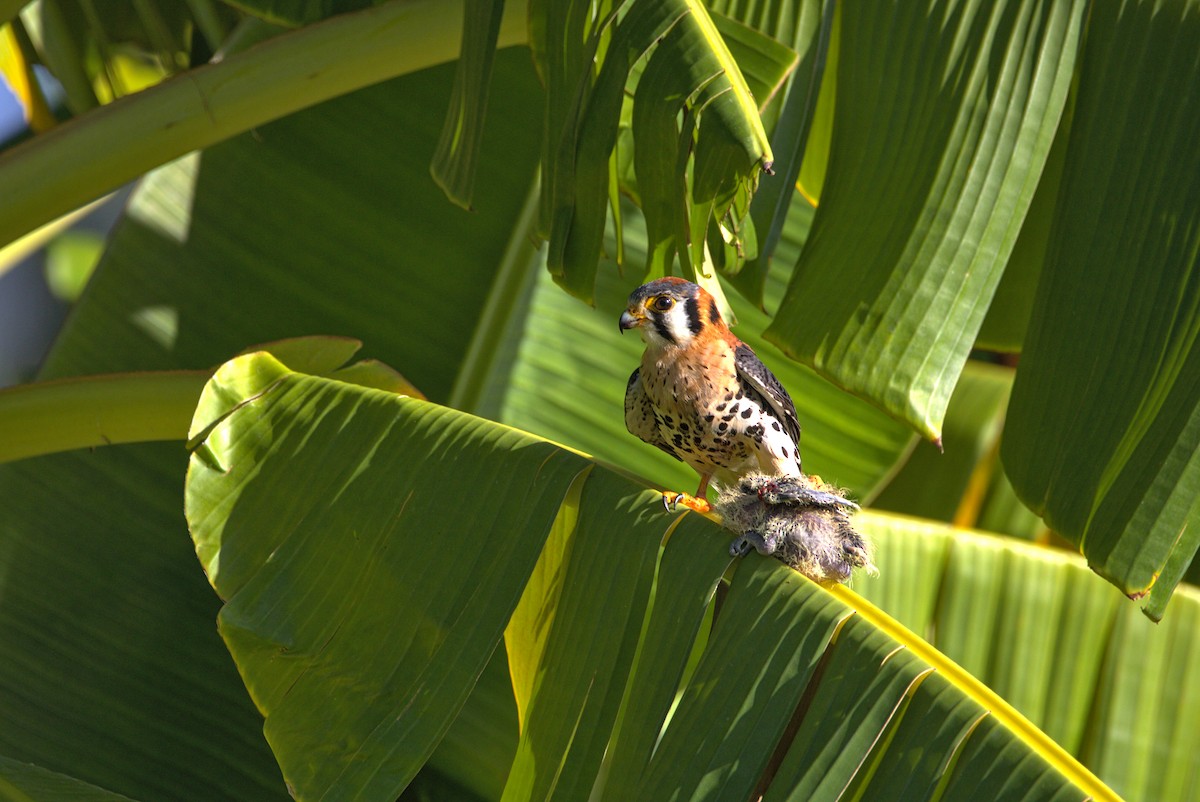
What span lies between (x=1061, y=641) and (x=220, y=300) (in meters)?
2.11

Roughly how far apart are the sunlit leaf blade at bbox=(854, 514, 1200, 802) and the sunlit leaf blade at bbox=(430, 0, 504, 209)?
1.29 metres

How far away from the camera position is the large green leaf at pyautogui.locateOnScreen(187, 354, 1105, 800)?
1.41m

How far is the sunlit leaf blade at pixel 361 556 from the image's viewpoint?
158 cm

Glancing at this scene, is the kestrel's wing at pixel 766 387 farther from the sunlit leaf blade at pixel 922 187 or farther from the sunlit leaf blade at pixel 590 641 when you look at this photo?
the sunlit leaf blade at pixel 590 641

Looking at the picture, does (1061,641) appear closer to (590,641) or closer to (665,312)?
(665,312)

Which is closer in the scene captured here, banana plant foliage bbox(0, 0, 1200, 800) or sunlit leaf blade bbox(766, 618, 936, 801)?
sunlit leaf blade bbox(766, 618, 936, 801)

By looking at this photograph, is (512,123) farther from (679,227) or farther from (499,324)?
(679,227)

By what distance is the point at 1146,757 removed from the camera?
2.32 m

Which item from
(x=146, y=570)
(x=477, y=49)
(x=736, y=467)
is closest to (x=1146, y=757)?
(x=736, y=467)

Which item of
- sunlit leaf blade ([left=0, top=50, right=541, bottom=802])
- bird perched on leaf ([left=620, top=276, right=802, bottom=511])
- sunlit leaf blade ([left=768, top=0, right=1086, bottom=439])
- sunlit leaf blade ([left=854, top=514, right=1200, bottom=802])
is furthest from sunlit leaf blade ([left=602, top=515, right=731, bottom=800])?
sunlit leaf blade ([left=0, top=50, right=541, bottom=802])

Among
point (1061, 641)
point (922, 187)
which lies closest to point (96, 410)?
point (922, 187)

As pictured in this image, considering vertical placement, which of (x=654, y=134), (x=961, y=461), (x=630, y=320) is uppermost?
(x=654, y=134)

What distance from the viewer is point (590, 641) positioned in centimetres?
159

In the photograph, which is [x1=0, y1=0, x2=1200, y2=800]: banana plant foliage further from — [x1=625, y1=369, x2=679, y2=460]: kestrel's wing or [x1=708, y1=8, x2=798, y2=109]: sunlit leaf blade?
[x1=625, y1=369, x2=679, y2=460]: kestrel's wing
